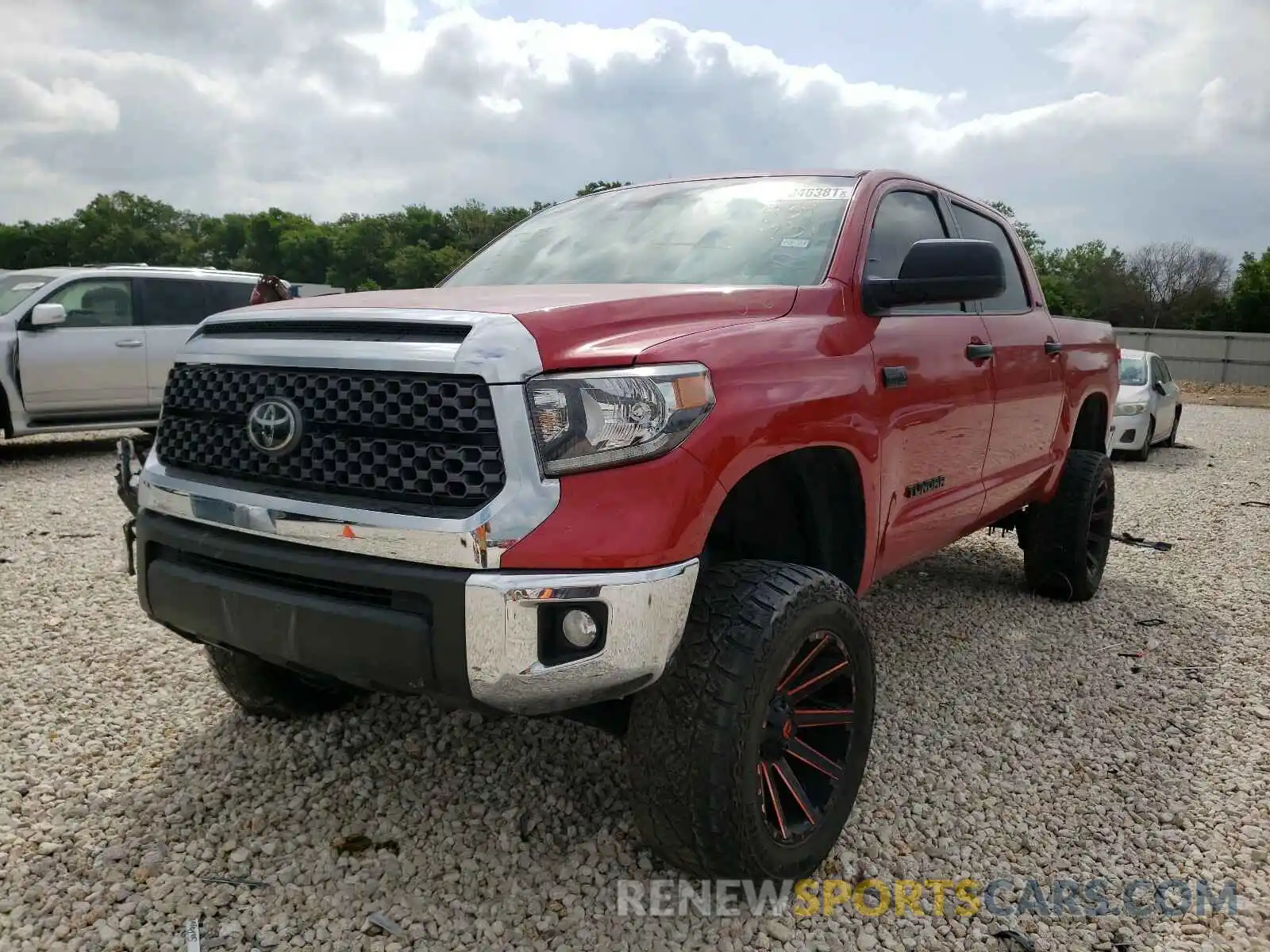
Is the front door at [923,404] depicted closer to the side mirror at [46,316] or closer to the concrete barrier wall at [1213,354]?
the side mirror at [46,316]

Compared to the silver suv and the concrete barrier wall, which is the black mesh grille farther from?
the concrete barrier wall

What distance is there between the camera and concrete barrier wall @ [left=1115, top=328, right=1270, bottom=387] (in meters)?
30.9

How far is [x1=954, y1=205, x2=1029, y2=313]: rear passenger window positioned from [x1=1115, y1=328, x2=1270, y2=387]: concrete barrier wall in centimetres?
2977

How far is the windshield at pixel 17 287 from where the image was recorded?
27.8 ft

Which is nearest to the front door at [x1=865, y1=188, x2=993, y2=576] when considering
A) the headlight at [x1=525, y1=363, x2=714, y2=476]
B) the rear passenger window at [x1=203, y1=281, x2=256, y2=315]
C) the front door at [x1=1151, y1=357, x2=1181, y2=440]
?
the headlight at [x1=525, y1=363, x2=714, y2=476]

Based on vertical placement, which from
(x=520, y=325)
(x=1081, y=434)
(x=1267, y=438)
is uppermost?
(x=520, y=325)

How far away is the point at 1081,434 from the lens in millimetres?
5176

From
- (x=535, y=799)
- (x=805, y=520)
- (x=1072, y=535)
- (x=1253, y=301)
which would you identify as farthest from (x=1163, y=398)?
(x=1253, y=301)

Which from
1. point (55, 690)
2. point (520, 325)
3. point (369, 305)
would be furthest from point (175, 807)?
point (520, 325)

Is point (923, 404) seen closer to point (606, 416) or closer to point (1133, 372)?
point (606, 416)

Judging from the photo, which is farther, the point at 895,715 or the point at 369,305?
the point at 895,715

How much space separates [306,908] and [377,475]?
1.11 metres

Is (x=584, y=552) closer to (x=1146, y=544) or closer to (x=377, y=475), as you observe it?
(x=377, y=475)

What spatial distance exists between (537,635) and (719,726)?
1.57 feet
